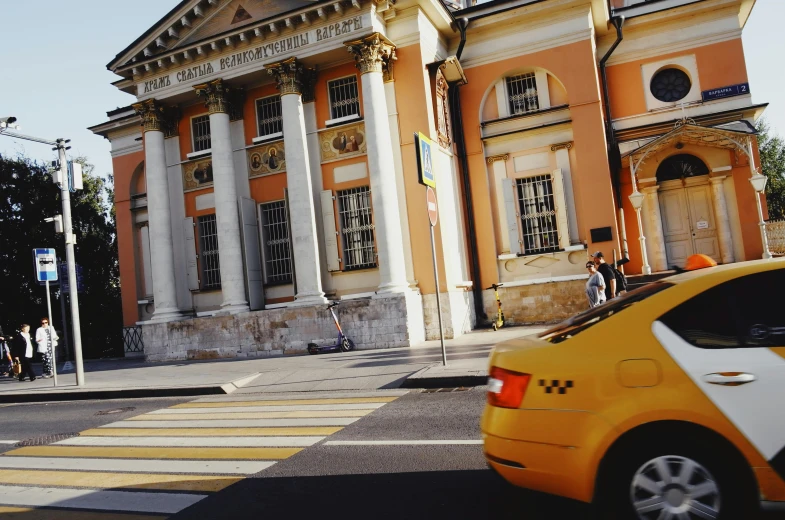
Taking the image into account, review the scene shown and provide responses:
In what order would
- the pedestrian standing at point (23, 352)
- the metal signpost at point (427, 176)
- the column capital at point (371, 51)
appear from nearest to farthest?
the metal signpost at point (427, 176) → the pedestrian standing at point (23, 352) → the column capital at point (371, 51)

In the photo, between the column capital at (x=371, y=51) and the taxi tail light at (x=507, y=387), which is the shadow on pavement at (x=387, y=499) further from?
the column capital at (x=371, y=51)

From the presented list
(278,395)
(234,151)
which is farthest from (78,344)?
(234,151)

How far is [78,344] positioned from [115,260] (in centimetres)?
2511

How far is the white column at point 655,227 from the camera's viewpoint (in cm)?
1950

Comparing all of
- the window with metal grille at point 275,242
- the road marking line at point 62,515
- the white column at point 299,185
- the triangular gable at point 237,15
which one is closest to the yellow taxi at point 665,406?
the road marking line at point 62,515

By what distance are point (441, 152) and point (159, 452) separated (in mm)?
13473

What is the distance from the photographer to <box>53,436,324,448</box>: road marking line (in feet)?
23.2

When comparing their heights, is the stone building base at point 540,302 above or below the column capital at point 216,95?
below

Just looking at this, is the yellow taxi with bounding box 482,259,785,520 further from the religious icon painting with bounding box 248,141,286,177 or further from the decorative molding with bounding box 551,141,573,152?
the religious icon painting with bounding box 248,141,286,177

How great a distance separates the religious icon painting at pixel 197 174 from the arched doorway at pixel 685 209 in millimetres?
14620

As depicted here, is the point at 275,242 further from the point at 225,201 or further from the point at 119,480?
the point at 119,480

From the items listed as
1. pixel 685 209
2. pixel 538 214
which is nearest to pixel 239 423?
pixel 538 214

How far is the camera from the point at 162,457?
681 centimetres

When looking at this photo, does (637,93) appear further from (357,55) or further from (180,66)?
(180,66)
